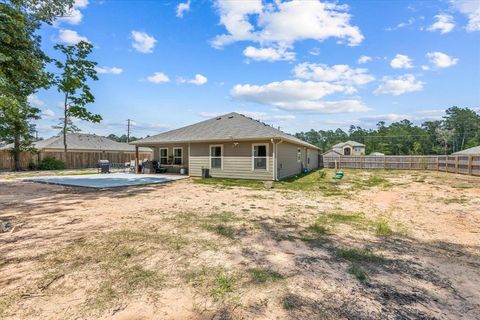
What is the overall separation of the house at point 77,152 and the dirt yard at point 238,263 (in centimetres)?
2100

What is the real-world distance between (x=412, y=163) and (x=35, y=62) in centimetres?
2719

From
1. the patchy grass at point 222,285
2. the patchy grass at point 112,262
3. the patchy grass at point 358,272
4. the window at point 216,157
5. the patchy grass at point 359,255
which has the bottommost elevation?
the patchy grass at point 359,255

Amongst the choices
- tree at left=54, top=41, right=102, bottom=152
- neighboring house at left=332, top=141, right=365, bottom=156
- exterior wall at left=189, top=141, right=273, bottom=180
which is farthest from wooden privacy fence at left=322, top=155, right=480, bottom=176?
neighboring house at left=332, top=141, right=365, bottom=156

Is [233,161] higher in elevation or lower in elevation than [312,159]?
higher

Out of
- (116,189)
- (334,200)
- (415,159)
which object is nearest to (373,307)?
(334,200)

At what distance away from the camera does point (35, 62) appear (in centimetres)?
735

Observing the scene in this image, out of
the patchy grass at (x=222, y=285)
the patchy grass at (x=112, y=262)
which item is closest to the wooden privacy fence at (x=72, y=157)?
the patchy grass at (x=112, y=262)

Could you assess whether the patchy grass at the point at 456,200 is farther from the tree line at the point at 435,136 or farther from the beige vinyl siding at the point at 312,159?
the tree line at the point at 435,136

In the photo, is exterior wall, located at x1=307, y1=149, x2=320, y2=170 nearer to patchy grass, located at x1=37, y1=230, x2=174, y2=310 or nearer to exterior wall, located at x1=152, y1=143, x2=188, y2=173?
exterior wall, located at x1=152, y1=143, x2=188, y2=173

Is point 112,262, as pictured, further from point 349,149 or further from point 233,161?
point 349,149

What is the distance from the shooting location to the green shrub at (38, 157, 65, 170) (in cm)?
2286

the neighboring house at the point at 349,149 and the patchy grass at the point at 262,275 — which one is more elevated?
the neighboring house at the point at 349,149

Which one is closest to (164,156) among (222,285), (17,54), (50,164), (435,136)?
(17,54)

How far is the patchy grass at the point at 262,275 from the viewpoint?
2.93 m
